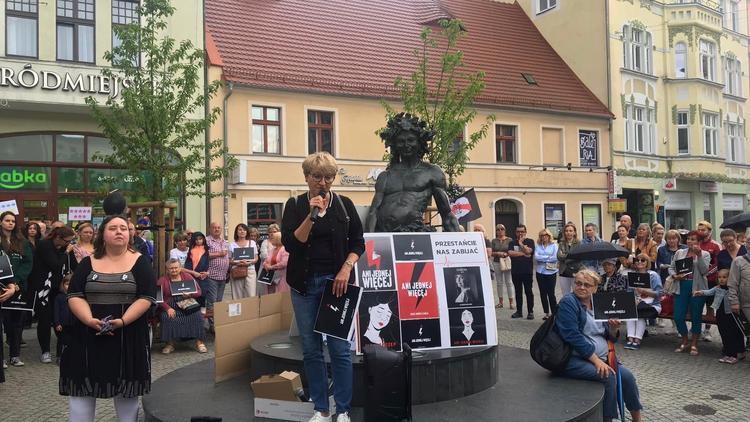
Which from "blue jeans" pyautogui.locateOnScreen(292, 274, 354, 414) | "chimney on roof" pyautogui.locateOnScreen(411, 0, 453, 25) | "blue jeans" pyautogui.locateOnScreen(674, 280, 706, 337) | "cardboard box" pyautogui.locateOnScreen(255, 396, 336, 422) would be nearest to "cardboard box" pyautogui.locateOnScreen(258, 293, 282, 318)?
"cardboard box" pyautogui.locateOnScreen(255, 396, 336, 422)

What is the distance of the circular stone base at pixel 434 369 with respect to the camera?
5008mm

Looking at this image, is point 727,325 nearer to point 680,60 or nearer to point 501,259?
point 501,259

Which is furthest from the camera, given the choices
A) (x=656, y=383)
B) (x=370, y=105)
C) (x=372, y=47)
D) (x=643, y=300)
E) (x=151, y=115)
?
(x=372, y=47)

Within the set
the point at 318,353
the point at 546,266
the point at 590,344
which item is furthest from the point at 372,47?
the point at 318,353

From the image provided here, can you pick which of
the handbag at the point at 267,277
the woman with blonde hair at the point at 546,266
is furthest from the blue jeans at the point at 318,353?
the woman with blonde hair at the point at 546,266

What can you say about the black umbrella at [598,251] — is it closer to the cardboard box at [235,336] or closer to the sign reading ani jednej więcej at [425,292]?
the sign reading ani jednej więcej at [425,292]

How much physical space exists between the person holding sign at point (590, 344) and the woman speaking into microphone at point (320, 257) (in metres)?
2.11

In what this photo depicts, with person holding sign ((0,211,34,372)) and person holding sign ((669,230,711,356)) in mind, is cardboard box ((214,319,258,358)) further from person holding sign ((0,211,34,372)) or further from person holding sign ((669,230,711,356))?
person holding sign ((669,230,711,356))

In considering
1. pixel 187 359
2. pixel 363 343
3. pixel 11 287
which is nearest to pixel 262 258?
pixel 187 359

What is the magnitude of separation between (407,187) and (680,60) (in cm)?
2689

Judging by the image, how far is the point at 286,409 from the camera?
4.56 metres

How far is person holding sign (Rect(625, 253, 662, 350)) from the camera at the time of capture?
916 cm

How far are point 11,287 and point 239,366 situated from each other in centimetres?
300

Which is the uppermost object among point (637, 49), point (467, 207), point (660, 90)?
point (637, 49)
